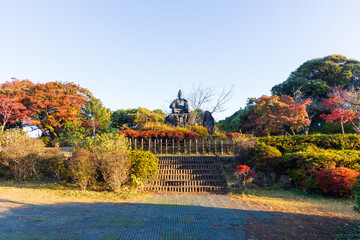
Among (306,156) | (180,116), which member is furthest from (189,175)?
(180,116)

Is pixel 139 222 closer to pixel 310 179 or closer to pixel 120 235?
pixel 120 235

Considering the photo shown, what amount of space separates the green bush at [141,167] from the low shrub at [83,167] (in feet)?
4.33

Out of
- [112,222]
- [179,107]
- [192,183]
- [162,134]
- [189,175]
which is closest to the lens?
[112,222]

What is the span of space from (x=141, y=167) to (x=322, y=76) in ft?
77.5

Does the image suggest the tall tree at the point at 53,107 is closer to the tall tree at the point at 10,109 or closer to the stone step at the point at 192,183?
the tall tree at the point at 10,109

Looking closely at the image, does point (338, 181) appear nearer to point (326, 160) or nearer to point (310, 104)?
point (326, 160)

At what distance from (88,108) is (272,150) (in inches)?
665

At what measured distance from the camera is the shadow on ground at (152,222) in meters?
3.42

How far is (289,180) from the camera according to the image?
7.56 m

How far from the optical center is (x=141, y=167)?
6.91 metres

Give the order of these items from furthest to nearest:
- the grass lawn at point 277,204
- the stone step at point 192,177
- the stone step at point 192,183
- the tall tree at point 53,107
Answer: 1. the tall tree at point 53,107
2. the stone step at point 192,177
3. the stone step at point 192,183
4. the grass lawn at point 277,204

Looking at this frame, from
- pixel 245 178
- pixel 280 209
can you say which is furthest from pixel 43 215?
pixel 245 178

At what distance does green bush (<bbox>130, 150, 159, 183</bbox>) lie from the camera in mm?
6887

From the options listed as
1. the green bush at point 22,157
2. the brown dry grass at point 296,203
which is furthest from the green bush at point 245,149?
the green bush at point 22,157
